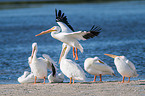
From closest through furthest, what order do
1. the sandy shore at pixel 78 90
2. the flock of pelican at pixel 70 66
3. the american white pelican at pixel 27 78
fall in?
the sandy shore at pixel 78 90, the flock of pelican at pixel 70 66, the american white pelican at pixel 27 78

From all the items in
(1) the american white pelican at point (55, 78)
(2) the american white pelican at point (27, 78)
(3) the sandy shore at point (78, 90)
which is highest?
(3) the sandy shore at point (78, 90)

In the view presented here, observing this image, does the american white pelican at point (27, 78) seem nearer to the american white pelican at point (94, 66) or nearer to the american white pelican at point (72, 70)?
the american white pelican at point (72, 70)

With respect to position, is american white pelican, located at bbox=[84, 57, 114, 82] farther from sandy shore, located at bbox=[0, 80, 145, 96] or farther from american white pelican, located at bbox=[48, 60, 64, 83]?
sandy shore, located at bbox=[0, 80, 145, 96]

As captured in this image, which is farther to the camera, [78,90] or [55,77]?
[55,77]

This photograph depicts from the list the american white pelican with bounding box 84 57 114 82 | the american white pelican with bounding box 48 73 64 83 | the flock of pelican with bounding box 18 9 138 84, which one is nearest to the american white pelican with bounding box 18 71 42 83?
the flock of pelican with bounding box 18 9 138 84

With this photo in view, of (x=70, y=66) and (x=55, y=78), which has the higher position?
(x=70, y=66)

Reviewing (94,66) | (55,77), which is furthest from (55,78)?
(94,66)

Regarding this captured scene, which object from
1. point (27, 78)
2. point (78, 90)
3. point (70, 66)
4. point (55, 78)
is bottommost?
point (27, 78)

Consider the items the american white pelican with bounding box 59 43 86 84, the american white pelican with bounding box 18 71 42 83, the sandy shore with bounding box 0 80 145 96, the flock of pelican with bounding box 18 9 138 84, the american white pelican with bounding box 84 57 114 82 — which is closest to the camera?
the sandy shore with bounding box 0 80 145 96

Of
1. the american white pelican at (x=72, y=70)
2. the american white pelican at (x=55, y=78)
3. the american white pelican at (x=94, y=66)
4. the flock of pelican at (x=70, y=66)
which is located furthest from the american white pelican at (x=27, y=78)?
the american white pelican at (x=94, y=66)

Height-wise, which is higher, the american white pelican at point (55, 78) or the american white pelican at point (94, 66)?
the american white pelican at point (94, 66)

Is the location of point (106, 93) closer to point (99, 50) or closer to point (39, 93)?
point (39, 93)

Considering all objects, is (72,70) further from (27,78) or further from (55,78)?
(27,78)

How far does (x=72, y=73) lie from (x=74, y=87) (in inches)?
33.9
